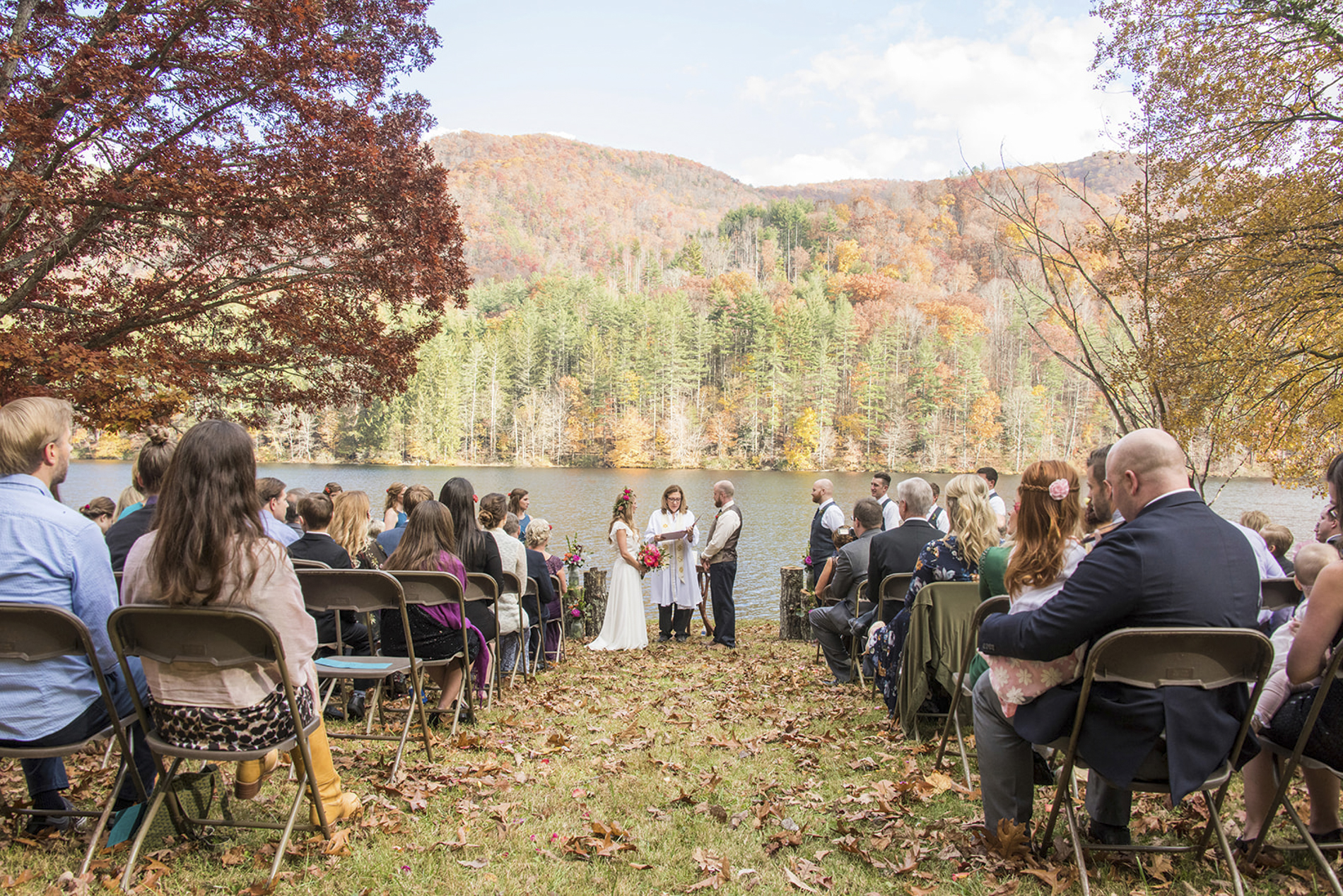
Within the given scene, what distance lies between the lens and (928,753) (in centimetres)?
461

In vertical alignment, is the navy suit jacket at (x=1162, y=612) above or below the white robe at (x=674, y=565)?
above

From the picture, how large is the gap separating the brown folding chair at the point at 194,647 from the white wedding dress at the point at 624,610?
6.85 metres

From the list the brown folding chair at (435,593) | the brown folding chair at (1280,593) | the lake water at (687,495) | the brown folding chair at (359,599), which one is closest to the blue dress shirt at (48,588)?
the brown folding chair at (359,599)

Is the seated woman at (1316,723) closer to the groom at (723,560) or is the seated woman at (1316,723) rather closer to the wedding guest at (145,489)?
the wedding guest at (145,489)

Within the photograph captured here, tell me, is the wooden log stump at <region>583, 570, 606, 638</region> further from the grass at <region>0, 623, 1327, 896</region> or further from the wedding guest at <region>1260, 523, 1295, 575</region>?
the wedding guest at <region>1260, 523, 1295, 575</region>

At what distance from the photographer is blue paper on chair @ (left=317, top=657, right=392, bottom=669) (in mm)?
3958

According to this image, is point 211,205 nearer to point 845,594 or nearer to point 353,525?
point 353,525

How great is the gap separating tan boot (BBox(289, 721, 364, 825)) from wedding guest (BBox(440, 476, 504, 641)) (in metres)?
2.30

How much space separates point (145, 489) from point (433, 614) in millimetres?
1762

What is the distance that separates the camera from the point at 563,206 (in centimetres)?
18000

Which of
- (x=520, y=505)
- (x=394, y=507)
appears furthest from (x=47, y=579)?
(x=394, y=507)

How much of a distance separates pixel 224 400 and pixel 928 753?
26.1 feet

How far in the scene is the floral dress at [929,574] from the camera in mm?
4977

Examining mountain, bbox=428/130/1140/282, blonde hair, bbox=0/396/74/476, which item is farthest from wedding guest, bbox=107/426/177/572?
mountain, bbox=428/130/1140/282
